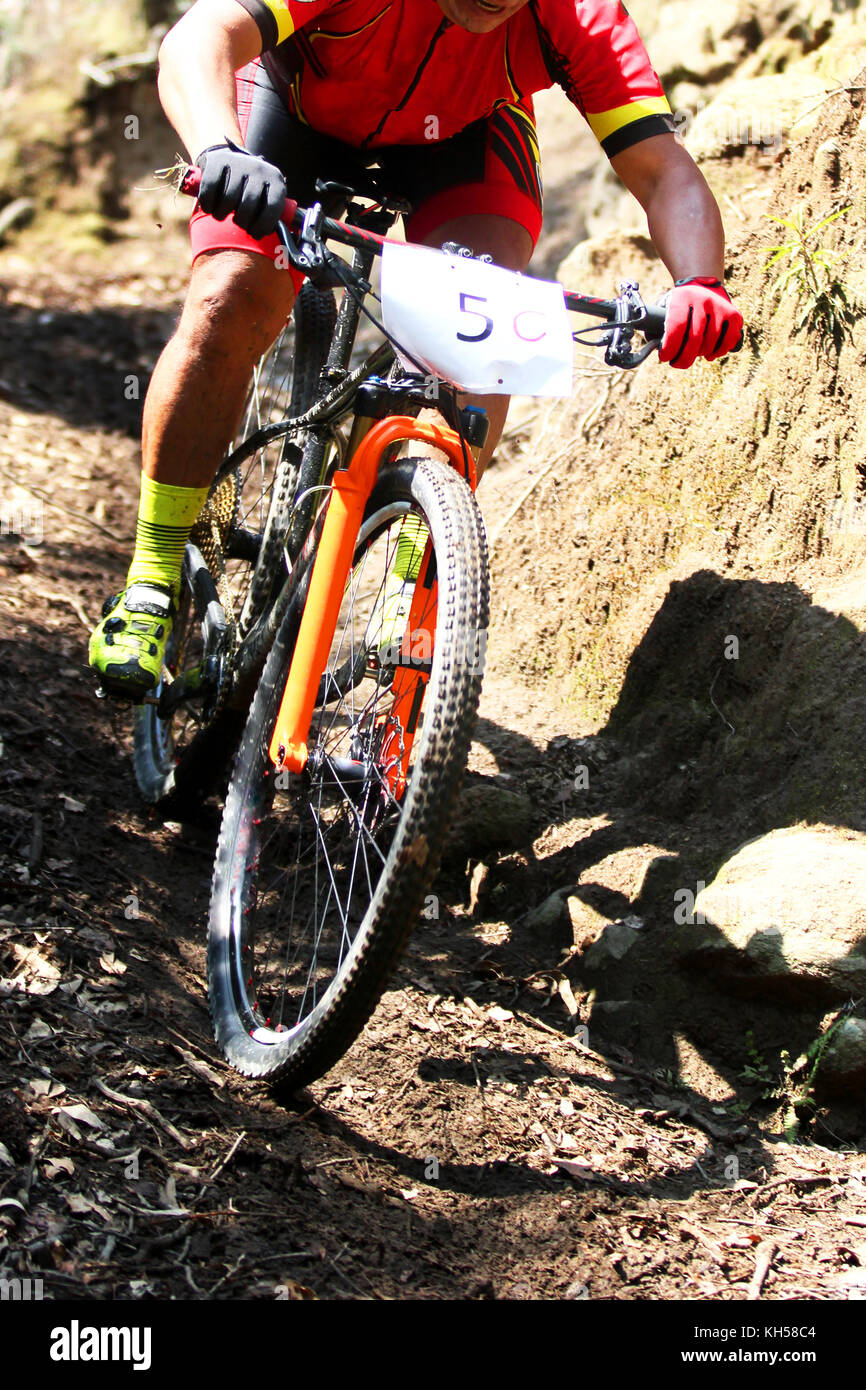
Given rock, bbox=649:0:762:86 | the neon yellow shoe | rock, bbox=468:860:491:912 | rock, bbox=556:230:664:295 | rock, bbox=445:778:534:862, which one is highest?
rock, bbox=649:0:762:86

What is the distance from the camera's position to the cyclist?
2301mm

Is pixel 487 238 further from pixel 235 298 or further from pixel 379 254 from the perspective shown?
pixel 379 254

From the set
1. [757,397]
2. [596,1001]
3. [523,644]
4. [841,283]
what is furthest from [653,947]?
[841,283]

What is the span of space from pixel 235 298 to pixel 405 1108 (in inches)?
67.2

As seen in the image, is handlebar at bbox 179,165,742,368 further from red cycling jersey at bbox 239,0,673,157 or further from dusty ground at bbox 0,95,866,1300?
dusty ground at bbox 0,95,866,1300

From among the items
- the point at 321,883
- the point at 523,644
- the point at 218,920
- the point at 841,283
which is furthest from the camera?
the point at 523,644

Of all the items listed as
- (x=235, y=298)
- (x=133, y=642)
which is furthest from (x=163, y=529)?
(x=235, y=298)

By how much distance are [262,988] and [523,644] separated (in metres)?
1.52

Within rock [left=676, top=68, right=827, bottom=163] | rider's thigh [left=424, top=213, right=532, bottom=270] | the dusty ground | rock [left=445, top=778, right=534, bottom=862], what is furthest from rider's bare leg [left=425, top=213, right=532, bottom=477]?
rock [left=676, top=68, right=827, bottom=163]

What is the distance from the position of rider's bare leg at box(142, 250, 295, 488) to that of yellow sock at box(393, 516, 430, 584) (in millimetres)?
671

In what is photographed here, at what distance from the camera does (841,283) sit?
3205 mm

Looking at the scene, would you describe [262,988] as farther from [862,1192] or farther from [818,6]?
[818,6]

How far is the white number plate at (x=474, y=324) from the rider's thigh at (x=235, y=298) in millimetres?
637

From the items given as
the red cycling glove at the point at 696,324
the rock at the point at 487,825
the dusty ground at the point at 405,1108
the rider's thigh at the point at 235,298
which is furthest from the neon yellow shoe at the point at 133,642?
the red cycling glove at the point at 696,324
